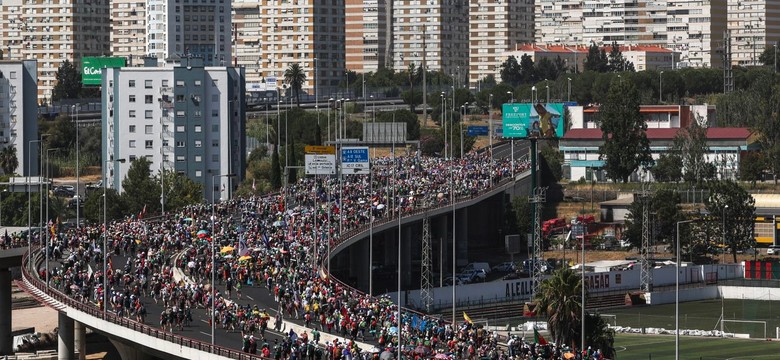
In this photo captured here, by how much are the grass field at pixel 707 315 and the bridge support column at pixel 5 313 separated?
115ft

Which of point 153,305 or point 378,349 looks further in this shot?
point 153,305

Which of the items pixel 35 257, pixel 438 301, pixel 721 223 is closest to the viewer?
pixel 35 257

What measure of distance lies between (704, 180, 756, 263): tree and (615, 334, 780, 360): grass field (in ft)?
114

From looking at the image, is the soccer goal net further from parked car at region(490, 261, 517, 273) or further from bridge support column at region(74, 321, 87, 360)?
bridge support column at region(74, 321, 87, 360)

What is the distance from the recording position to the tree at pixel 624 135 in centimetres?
15750

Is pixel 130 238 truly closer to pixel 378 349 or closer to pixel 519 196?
pixel 378 349

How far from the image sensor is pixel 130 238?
9206cm

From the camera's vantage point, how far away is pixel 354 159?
370ft

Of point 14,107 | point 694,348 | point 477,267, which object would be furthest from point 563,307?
point 14,107

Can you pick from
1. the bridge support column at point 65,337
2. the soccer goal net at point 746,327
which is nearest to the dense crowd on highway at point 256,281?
the bridge support column at point 65,337

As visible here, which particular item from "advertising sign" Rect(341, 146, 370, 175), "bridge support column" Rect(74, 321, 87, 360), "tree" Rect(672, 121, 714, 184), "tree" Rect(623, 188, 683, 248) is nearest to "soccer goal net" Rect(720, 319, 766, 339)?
"advertising sign" Rect(341, 146, 370, 175)

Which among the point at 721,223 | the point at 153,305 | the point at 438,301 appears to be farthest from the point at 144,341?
the point at 721,223

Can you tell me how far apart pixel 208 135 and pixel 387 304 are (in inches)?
3886

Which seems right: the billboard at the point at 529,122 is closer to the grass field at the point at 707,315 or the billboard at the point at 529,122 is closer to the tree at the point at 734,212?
the tree at the point at 734,212
